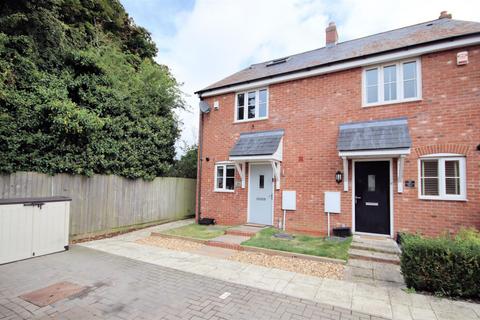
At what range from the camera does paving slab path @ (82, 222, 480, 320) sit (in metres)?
3.58

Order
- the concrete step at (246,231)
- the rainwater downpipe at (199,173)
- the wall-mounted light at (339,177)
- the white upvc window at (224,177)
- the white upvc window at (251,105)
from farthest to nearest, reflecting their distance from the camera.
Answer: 1. the rainwater downpipe at (199,173)
2. the white upvc window at (224,177)
3. the white upvc window at (251,105)
4. the concrete step at (246,231)
5. the wall-mounted light at (339,177)

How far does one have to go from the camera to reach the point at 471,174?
6426mm

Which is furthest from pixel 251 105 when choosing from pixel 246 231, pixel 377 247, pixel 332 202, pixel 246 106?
pixel 377 247

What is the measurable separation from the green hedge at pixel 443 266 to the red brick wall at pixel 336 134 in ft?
8.90

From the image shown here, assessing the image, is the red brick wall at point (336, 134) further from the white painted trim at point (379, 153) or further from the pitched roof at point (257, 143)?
the white painted trim at point (379, 153)

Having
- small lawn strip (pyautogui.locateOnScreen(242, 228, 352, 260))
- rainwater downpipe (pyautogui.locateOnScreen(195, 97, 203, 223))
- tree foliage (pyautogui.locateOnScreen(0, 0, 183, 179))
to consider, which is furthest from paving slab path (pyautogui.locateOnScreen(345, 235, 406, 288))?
tree foliage (pyautogui.locateOnScreen(0, 0, 183, 179))

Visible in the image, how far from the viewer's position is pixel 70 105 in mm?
7359

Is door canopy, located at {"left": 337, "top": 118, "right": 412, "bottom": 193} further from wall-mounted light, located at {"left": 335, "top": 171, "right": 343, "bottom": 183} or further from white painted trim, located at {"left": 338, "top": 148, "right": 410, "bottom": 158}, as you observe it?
wall-mounted light, located at {"left": 335, "top": 171, "right": 343, "bottom": 183}

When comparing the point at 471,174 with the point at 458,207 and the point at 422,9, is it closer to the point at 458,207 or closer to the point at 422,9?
the point at 458,207

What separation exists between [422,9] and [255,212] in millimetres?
10777

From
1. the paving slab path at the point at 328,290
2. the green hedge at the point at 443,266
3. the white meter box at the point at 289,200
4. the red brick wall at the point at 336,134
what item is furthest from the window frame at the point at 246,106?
the green hedge at the point at 443,266

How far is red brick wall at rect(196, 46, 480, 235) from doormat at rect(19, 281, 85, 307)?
6361 millimetres

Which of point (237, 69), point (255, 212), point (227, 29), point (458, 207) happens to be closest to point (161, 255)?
point (255, 212)

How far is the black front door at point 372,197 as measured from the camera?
750cm
